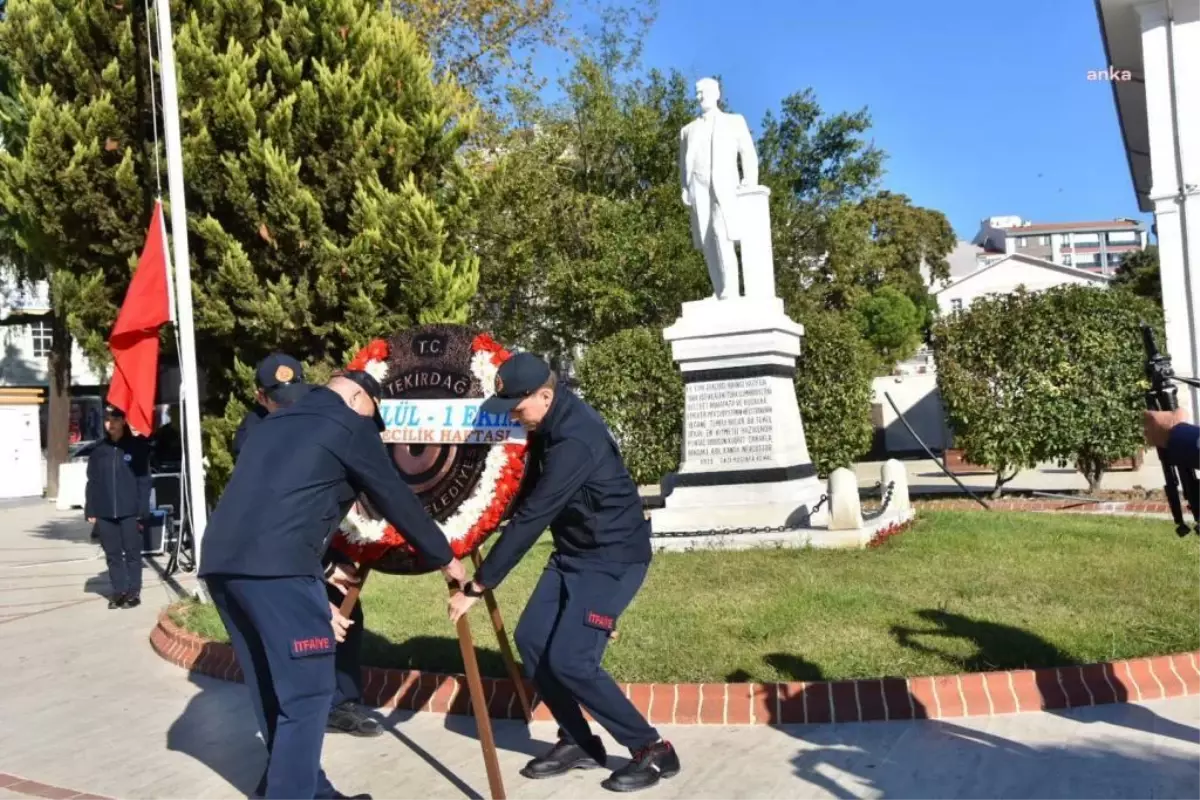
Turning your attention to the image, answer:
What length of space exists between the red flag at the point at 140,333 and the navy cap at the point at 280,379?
4.37 meters

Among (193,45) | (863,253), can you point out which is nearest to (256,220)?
(193,45)

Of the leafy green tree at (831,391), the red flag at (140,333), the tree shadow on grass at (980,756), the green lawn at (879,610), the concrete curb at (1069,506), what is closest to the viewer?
the tree shadow on grass at (980,756)

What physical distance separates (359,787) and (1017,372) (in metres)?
11.4

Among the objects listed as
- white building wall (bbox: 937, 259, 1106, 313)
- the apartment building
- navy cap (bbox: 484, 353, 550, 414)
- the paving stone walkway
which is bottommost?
the paving stone walkway

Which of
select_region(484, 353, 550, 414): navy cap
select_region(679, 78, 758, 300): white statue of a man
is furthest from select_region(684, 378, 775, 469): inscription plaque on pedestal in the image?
select_region(484, 353, 550, 414): navy cap

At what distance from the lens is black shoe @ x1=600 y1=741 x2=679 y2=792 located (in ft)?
15.2

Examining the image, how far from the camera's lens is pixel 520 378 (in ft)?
15.3

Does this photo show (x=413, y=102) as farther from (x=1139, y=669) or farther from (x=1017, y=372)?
(x=1139, y=669)

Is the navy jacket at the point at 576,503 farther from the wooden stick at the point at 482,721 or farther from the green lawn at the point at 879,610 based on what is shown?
the green lawn at the point at 879,610

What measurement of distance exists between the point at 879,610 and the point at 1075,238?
491 feet

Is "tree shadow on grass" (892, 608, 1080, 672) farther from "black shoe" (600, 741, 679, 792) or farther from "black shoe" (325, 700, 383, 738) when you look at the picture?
"black shoe" (325, 700, 383, 738)

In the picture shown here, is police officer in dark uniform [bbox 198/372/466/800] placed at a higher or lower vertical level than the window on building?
lower

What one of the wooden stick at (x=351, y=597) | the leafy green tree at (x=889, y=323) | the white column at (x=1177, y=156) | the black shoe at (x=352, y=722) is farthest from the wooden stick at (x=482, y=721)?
the leafy green tree at (x=889, y=323)

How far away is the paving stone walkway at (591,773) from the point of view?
4.47 meters
